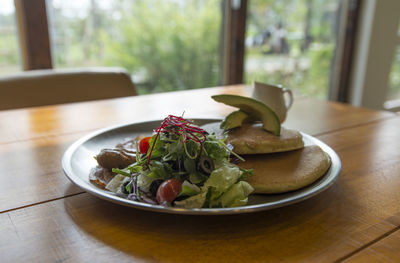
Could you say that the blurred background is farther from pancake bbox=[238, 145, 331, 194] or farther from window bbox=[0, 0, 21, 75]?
pancake bbox=[238, 145, 331, 194]

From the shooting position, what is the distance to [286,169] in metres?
0.64

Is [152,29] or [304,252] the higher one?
[152,29]

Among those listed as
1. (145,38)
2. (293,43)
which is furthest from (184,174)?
(293,43)

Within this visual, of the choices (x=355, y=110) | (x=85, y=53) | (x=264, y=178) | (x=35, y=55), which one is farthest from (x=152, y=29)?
(x=264, y=178)

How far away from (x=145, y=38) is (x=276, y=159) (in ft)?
6.78

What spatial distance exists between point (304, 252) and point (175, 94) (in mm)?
1200

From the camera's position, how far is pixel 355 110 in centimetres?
140

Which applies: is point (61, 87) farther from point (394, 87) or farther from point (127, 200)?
point (394, 87)

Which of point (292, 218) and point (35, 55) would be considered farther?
point (35, 55)

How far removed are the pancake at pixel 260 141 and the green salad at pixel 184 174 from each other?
3 cm

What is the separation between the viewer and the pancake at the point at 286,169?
0.60m

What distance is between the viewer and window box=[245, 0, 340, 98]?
2947 millimetres

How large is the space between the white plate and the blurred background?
1.39 metres

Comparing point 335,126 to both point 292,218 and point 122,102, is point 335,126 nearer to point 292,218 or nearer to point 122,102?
point 292,218
